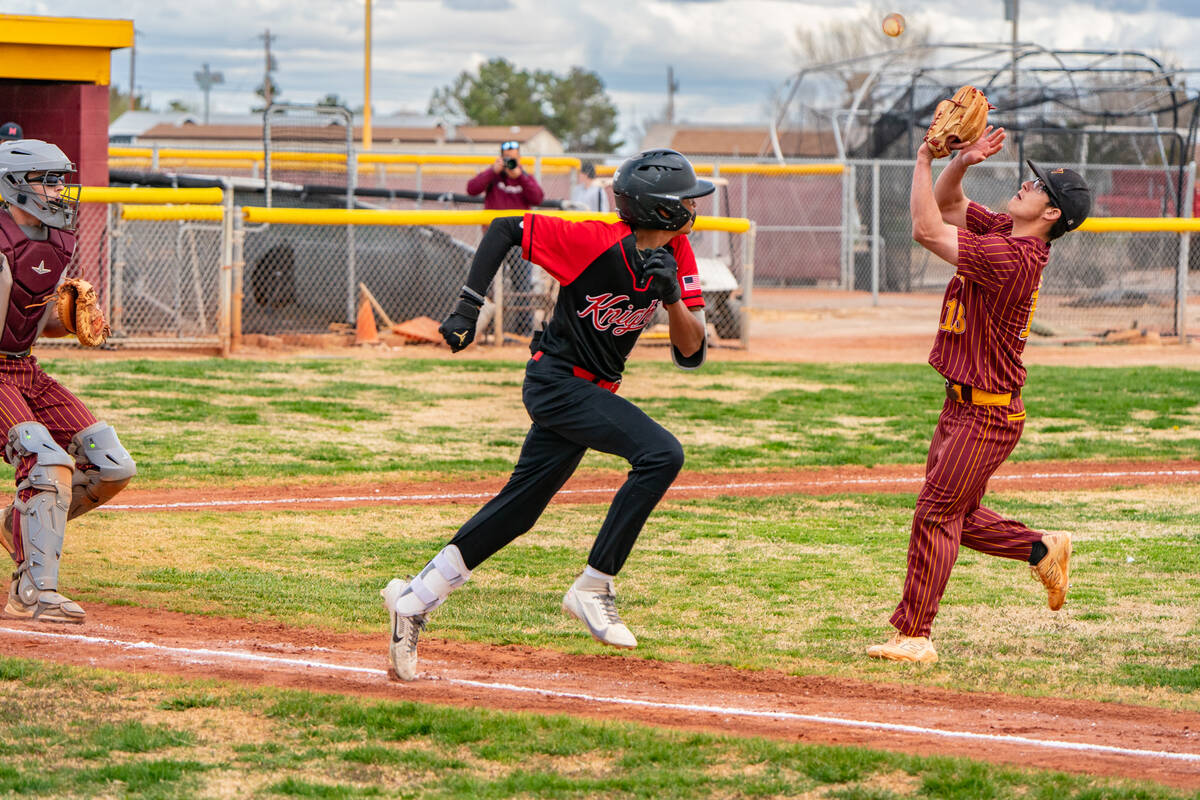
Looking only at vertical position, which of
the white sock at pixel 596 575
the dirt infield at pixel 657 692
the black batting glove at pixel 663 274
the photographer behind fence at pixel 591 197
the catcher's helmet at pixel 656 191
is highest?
the photographer behind fence at pixel 591 197

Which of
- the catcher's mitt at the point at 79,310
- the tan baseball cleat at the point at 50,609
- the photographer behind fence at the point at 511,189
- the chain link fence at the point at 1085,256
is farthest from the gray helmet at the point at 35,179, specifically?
the chain link fence at the point at 1085,256

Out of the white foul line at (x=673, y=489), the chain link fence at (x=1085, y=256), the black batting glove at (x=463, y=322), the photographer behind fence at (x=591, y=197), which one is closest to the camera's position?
the black batting glove at (x=463, y=322)

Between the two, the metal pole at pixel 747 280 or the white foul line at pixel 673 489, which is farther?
the metal pole at pixel 747 280

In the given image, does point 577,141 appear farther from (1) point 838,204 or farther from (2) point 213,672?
(2) point 213,672

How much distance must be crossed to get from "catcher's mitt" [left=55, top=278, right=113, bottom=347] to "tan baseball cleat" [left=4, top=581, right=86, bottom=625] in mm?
1067

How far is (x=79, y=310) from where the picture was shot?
5988 millimetres

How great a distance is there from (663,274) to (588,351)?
50 cm

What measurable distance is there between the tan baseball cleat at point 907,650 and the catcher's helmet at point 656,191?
1823mm

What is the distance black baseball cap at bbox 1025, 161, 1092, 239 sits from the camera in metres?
5.43

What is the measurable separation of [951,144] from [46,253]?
3650 millimetres

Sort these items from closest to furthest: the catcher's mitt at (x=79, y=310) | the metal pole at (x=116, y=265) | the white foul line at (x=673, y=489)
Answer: the catcher's mitt at (x=79, y=310)
the white foul line at (x=673, y=489)
the metal pole at (x=116, y=265)

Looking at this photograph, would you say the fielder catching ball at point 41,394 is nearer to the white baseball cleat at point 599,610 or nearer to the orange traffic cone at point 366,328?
the white baseball cleat at point 599,610

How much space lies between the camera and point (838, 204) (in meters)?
26.9

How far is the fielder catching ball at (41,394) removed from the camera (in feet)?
18.8
